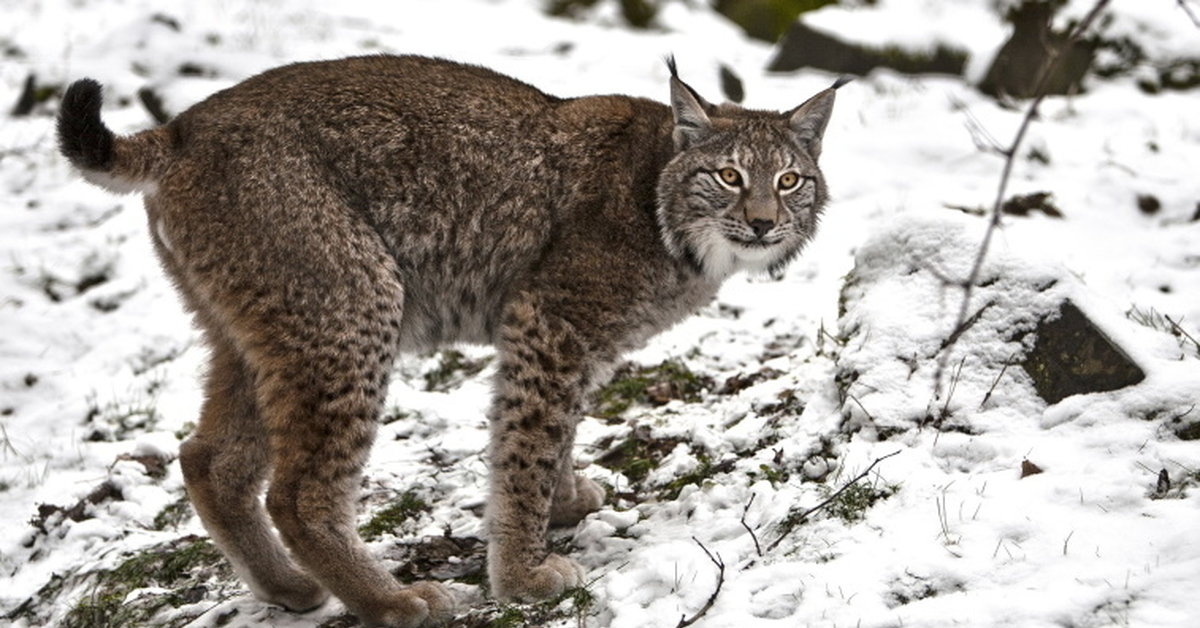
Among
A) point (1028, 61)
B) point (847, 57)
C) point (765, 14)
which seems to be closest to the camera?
point (1028, 61)

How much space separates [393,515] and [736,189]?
73.4 inches

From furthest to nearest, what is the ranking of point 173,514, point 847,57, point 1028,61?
1. point 847,57
2. point 1028,61
3. point 173,514

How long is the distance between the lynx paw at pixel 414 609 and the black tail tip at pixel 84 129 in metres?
1.81

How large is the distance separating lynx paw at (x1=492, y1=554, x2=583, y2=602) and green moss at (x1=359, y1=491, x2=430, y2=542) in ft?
2.43

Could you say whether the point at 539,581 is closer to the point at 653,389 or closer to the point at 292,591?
the point at 292,591

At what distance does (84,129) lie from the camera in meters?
4.28

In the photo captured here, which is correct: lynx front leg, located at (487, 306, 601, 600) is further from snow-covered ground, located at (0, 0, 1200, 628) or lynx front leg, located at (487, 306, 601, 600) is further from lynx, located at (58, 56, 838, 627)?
snow-covered ground, located at (0, 0, 1200, 628)

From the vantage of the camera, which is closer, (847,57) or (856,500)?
(856,500)

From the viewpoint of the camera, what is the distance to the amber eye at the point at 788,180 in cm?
479

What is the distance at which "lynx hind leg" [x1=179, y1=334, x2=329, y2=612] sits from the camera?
4484mm


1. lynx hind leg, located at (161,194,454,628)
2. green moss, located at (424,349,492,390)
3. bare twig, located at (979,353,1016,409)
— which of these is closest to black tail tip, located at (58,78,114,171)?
lynx hind leg, located at (161,194,454,628)

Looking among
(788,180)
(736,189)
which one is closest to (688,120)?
(736,189)

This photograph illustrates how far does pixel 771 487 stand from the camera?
14.8ft

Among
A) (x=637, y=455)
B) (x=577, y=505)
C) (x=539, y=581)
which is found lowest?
(x=637, y=455)
